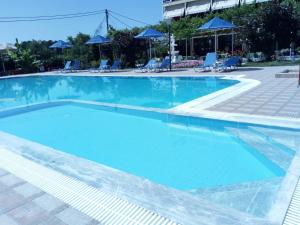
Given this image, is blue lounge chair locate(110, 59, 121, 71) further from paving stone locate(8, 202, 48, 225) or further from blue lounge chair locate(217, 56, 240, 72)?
paving stone locate(8, 202, 48, 225)

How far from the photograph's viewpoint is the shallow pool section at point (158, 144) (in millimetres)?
5125

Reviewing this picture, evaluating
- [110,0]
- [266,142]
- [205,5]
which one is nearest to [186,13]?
[205,5]

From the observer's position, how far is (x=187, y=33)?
87.4 ft

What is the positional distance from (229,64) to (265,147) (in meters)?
11.5

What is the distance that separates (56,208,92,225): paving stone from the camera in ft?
10.7

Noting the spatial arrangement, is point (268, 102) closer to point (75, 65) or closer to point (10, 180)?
point (10, 180)

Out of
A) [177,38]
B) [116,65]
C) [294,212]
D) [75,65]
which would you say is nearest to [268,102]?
[294,212]

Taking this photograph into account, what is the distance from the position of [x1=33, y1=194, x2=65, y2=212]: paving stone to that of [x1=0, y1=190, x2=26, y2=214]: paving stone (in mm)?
203

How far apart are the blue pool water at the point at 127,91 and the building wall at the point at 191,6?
30923 millimetres

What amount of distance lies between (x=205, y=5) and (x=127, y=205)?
47.8 meters

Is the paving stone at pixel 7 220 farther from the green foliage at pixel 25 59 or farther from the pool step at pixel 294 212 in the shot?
the green foliage at pixel 25 59

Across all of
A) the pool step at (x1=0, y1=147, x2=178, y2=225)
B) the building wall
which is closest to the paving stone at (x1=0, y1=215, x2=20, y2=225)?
the pool step at (x1=0, y1=147, x2=178, y2=225)

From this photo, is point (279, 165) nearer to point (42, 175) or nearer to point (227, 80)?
point (42, 175)

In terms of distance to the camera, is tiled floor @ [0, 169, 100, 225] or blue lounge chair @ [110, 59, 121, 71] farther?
blue lounge chair @ [110, 59, 121, 71]
